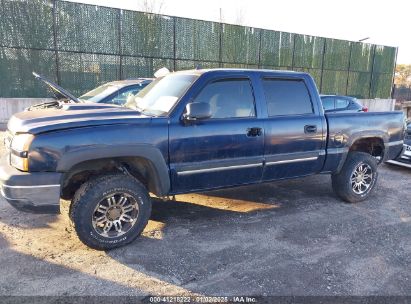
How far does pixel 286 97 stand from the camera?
449 centimetres

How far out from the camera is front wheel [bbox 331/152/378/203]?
5.08m

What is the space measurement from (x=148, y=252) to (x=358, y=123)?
339cm

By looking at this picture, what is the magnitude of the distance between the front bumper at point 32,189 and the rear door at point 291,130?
2392mm

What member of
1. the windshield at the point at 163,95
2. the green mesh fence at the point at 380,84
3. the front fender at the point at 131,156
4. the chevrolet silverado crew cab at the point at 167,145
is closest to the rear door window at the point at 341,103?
the chevrolet silverado crew cab at the point at 167,145

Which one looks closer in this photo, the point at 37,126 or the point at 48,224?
the point at 37,126

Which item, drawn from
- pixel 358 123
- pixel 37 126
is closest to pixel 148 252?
pixel 37 126

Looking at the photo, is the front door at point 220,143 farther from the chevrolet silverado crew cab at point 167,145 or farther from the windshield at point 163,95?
the windshield at point 163,95

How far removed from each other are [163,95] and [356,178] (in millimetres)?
3139

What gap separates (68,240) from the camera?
3775 mm

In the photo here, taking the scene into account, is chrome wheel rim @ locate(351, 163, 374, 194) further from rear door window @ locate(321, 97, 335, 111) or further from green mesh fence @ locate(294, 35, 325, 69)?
green mesh fence @ locate(294, 35, 325, 69)

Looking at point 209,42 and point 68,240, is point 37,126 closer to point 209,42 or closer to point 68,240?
point 68,240

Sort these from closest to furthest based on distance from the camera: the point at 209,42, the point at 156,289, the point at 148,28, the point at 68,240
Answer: the point at 156,289 < the point at 68,240 < the point at 148,28 < the point at 209,42

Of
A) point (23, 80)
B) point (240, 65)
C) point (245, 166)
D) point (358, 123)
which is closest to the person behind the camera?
point (245, 166)

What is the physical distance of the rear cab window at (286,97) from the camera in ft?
14.2
